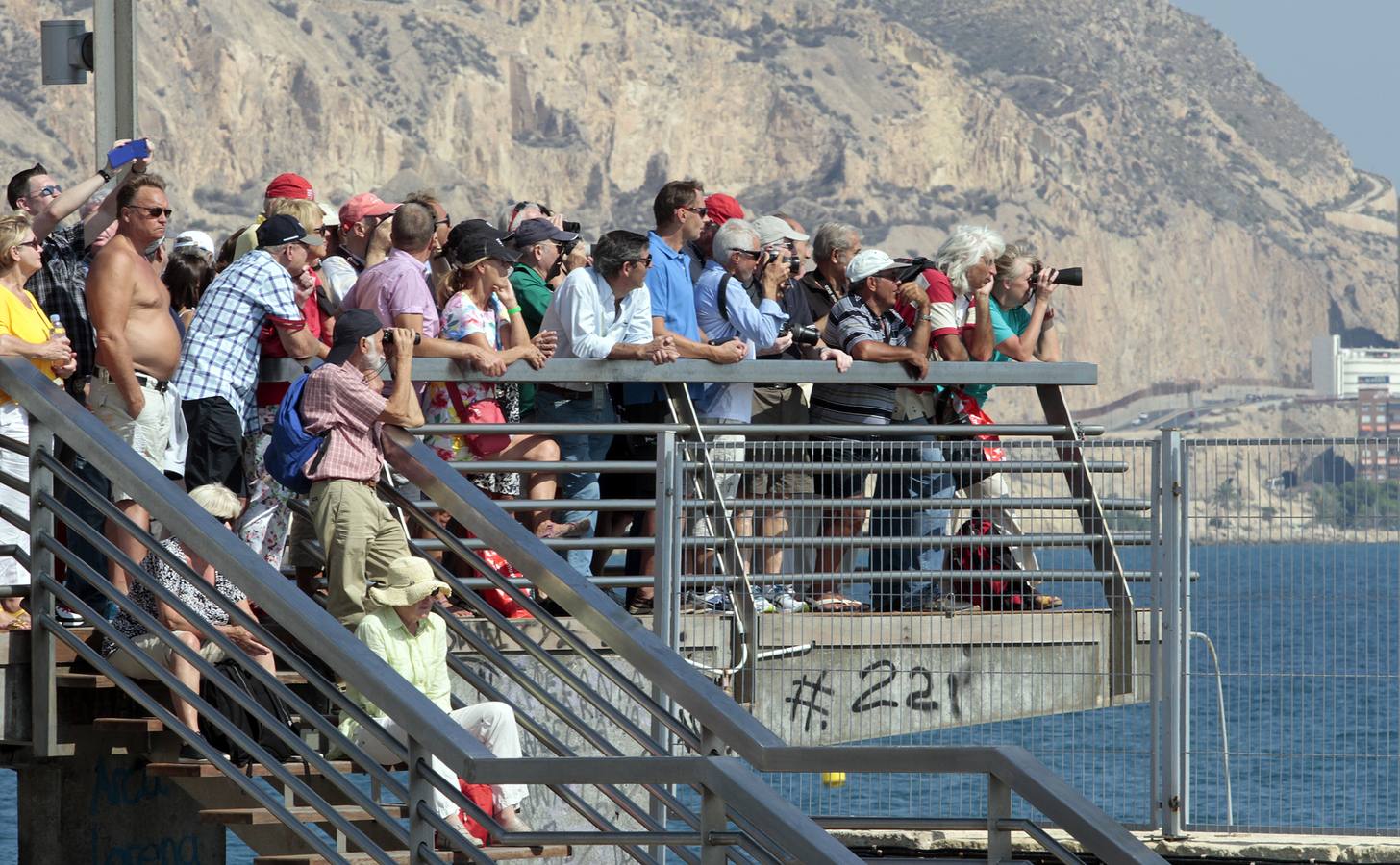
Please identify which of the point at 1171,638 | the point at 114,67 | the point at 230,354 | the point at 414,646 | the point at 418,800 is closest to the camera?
the point at 418,800

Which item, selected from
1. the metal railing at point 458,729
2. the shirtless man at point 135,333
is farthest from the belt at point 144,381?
the metal railing at point 458,729

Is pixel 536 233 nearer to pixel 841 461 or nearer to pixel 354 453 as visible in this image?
pixel 841 461

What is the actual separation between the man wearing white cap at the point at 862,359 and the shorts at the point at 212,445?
7.89 ft

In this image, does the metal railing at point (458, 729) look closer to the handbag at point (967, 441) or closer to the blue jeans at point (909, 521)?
the blue jeans at point (909, 521)

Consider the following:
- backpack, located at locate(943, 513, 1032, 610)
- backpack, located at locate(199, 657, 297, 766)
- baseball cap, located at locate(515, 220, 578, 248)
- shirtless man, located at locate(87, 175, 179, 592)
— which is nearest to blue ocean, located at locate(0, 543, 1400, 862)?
backpack, located at locate(943, 513, 1032, 610)

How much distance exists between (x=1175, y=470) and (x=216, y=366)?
3891 mm

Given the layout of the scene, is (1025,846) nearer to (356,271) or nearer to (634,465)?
(634,465)

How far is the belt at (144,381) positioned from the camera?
8047mm

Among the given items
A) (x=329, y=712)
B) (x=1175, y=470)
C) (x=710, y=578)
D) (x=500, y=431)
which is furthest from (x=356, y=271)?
(x=1175, y=470)

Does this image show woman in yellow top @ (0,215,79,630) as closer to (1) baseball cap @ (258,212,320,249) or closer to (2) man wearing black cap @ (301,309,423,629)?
(2) man wearing black cap @ (301,309,423,629)

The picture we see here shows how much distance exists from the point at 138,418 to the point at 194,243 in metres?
1.90

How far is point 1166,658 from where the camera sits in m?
9.52

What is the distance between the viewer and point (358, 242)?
10.5 meters

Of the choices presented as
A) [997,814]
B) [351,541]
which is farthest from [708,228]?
Answer: [997,814]
